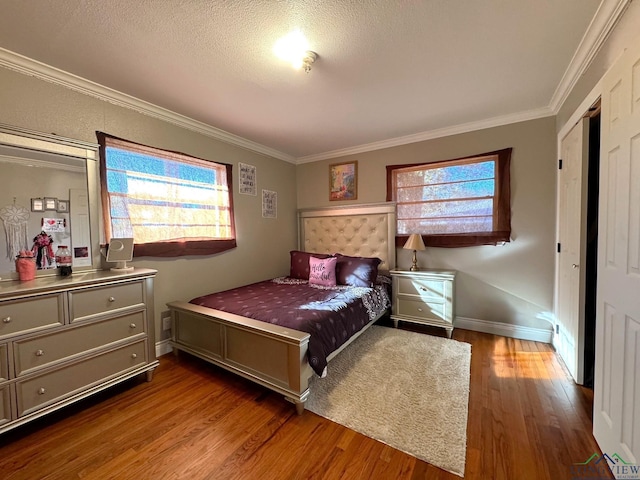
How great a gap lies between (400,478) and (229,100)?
2.95 meters

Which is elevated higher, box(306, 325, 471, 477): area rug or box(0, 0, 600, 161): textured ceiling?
box(0, 0, 600, 161): textured ceiling

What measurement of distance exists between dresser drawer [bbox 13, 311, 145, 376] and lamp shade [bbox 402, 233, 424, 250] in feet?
9.01

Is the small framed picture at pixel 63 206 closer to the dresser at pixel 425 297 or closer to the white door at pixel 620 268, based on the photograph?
the dresser at pixel 425 297

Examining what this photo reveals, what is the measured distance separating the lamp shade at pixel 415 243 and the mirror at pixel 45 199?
10.1 ft

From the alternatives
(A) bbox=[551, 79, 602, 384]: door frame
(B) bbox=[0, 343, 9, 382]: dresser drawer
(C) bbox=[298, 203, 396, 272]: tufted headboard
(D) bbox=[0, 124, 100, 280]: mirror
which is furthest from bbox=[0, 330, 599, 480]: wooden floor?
(C) bbox=[298, 203, 396, 272]: tufted headboard

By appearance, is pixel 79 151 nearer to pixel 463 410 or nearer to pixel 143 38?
pixel 143 38

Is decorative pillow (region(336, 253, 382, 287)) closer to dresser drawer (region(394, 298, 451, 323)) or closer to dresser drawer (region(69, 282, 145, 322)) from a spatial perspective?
dresser drawer (region(394, 298, 451, 323))

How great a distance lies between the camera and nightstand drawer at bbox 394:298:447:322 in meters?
2.98

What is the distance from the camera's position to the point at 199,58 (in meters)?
1.82

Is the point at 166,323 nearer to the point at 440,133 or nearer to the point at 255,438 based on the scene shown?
the point at 255,438

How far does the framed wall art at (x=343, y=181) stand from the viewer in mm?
3863

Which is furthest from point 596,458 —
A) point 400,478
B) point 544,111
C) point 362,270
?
point 544,111

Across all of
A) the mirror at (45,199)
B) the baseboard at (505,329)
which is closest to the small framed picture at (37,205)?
the mirror at (45,199)

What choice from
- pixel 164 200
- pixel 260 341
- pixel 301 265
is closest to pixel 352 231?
pixel 301 265
